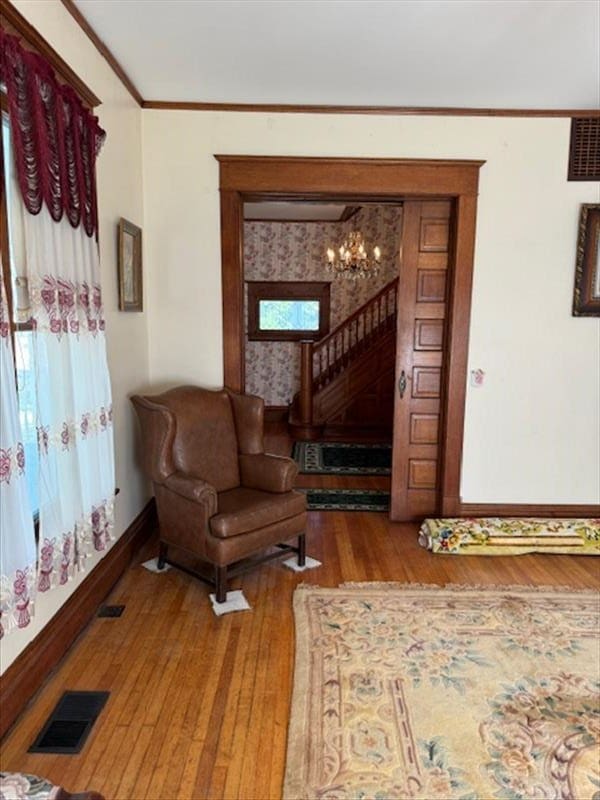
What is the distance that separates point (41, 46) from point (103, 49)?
0.77 m

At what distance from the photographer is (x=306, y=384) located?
6855mm

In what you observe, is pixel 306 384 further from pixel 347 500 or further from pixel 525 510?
pixel 525 510

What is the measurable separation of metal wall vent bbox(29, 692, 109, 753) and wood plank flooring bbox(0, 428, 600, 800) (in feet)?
0.10

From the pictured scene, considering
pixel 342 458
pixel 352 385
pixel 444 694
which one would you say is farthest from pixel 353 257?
pixel 444 694

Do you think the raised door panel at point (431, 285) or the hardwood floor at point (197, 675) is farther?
the raised door panel at point (431, 285)

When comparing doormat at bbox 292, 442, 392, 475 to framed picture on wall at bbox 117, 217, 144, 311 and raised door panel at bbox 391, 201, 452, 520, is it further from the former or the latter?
framed picture on wall at bbox 117, 217, 144, 311

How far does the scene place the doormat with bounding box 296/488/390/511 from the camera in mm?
4289

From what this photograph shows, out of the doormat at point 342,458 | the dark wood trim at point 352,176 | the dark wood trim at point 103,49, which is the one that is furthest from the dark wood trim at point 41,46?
the doormat at point 342,458

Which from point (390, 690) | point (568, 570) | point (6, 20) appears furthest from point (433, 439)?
point (6, 20)

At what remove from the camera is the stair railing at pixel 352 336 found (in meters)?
7.02

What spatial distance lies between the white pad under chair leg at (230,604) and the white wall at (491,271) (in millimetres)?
1507

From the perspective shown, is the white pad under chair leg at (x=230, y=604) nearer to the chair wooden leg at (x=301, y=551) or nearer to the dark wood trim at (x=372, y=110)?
the chair wooden leg at (x=301, y=551)

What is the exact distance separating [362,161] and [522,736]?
3.27 m

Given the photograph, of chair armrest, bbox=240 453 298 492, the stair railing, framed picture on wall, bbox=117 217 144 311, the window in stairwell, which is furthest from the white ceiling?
the window in stairwell
